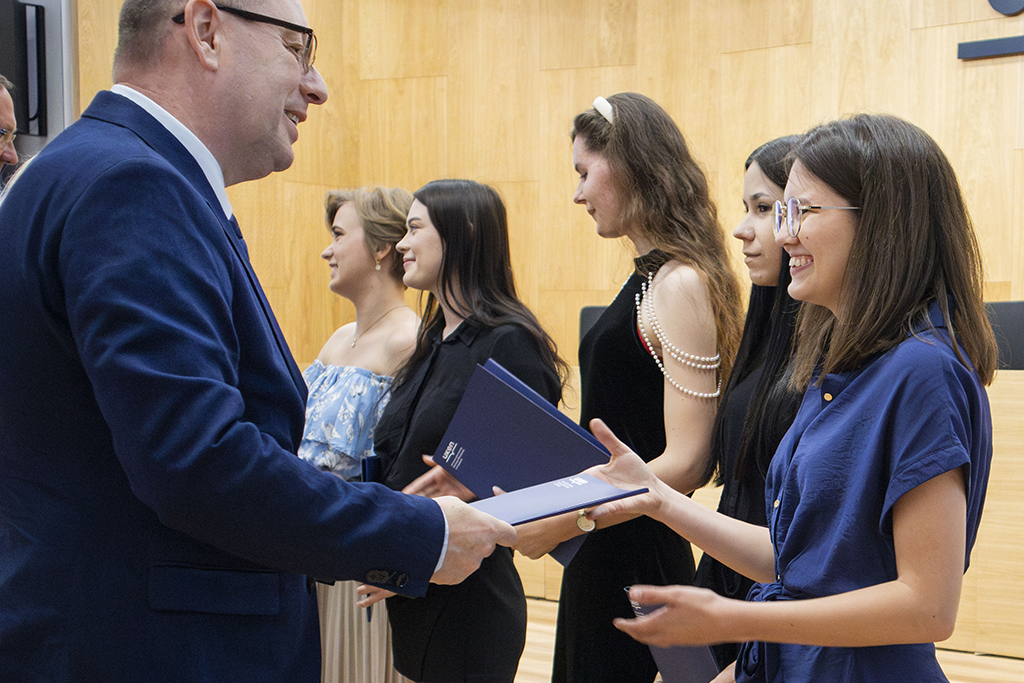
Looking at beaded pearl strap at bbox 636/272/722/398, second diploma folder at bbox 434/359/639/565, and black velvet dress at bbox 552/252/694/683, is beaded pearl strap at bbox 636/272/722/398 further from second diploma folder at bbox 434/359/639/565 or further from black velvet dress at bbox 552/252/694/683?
second diploma folder at bbox 434/359/639/565

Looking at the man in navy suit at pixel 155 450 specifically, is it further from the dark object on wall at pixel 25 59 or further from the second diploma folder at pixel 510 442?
the dark object on wall at pixel 25 59

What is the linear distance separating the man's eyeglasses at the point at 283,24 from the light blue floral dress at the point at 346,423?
5.16 ft

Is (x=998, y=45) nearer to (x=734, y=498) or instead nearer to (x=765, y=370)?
(x=765, y=370)

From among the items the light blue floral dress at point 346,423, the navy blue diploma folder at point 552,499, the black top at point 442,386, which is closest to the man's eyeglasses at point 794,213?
the navy blue diploma folder at point 552,499

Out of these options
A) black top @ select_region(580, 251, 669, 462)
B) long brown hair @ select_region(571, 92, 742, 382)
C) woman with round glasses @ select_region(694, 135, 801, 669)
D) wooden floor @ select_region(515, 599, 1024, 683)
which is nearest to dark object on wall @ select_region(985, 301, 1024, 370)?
wooden floor @ select_region(515, 599, 1024, 683)

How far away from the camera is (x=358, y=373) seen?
9.55 feet

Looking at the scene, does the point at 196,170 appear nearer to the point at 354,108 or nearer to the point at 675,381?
the point at 675,381

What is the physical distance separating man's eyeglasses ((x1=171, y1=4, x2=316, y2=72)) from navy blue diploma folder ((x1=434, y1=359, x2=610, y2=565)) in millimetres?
589

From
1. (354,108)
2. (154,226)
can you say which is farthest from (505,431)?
(354,108)

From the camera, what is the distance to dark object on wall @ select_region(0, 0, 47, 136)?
188 inches

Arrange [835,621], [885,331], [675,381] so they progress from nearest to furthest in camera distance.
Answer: [835,621]
[885,331]
[675,381]

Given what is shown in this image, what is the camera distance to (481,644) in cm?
217

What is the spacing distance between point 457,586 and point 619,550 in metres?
0.41

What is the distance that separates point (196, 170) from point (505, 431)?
724 millimetres
